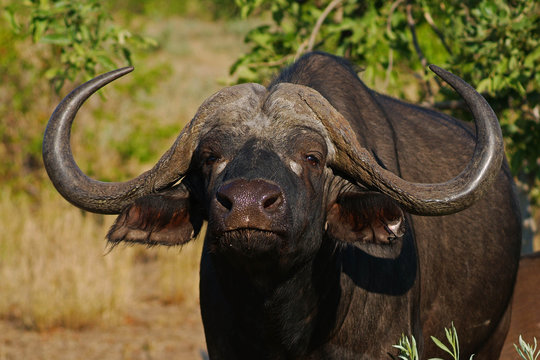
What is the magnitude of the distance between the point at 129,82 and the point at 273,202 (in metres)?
9.81

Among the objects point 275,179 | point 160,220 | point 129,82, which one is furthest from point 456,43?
point 129,82

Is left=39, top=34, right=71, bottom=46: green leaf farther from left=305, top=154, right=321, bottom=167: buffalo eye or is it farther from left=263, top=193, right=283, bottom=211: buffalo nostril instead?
left=263, top=193, right=283, bottom=211: buffalo nostril

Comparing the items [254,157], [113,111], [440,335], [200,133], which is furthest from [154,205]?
[113,111]

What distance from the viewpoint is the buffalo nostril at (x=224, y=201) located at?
3.07 metres

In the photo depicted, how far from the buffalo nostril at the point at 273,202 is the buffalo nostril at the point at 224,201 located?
0.46 ft

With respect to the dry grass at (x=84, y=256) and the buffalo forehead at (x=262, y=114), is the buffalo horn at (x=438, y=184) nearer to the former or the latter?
the buffalo forehead at (x=262, y=114)

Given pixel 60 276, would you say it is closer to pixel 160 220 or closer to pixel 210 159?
pixel 160 220

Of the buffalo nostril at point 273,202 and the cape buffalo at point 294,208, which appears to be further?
the cape buffalo at point 294,208

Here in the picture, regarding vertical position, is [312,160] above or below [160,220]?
above

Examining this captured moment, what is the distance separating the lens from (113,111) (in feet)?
41.1

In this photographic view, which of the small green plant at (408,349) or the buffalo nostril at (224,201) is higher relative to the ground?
the buffalo nostril at (224,201)

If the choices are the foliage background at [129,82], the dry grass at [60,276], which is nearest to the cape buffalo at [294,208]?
the foliage background at [129,82]

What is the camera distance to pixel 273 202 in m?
3.13

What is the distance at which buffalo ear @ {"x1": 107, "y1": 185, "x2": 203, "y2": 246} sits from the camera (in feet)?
12.1
